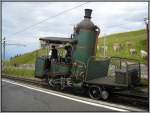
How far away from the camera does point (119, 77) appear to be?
13328 mm

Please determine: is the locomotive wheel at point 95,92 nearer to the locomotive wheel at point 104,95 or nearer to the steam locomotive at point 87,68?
the steam locomotive at point 87,68

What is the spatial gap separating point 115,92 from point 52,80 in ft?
16.9

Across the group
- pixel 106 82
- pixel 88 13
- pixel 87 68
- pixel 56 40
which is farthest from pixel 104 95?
pixel 56 40

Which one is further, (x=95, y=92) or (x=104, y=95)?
(x=95, y=92)

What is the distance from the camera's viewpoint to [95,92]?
46.8 feet

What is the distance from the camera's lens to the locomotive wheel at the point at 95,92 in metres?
14.0

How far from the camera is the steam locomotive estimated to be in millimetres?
13625

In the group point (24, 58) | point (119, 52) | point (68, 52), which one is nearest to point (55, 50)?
point (68, 52)

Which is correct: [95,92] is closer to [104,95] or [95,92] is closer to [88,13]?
[104,95]

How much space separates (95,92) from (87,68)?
1.69 metres

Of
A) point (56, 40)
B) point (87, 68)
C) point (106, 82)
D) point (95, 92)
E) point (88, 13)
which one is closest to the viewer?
point (106, 82)

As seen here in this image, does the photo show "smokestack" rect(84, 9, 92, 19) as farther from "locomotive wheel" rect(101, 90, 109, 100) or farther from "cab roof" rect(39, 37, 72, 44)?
"locomotive wheel" rect(101, 90, 109, 100)

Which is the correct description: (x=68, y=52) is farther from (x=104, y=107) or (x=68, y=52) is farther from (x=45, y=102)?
(x=104, y=107)

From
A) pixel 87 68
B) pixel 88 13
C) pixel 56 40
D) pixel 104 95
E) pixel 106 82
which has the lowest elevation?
pixel 104 95
